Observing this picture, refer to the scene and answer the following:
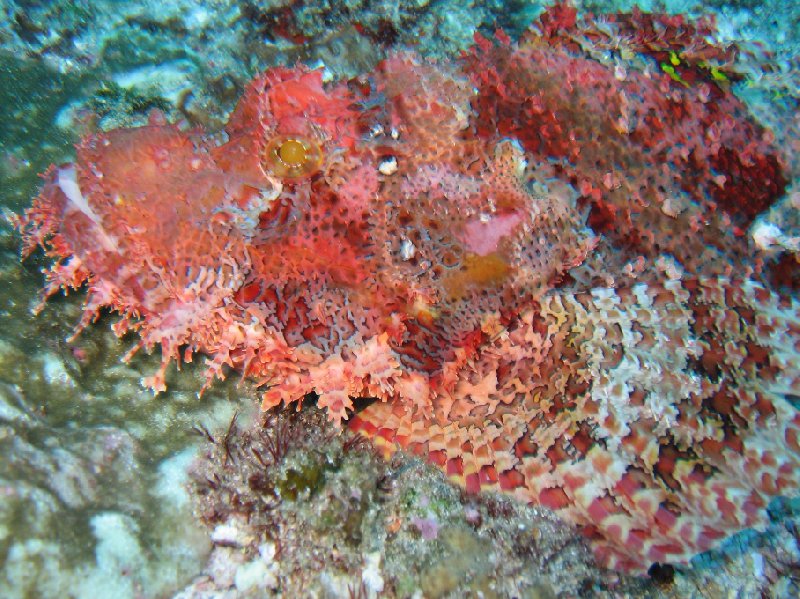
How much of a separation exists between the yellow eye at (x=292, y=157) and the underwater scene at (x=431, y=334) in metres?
0.01

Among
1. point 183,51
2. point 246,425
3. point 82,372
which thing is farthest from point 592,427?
point 183,51

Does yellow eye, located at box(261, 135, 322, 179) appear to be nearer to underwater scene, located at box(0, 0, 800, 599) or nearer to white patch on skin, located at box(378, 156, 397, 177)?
underwater scene, located at box(0, 0, 800, 599)

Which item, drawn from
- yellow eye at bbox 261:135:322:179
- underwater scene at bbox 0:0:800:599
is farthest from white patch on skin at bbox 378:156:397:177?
yellow eye at bbox 261:135:322:179

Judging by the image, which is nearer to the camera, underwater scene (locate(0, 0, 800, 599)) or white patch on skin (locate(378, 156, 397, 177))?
underwater scene (locate(0, 0, 800, 599))

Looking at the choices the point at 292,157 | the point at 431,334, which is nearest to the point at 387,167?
the point at 292,157

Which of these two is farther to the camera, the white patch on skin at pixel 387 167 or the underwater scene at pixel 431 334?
the white patch on skin at pixel 387 167

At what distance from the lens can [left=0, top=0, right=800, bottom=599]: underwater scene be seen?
9.00ft

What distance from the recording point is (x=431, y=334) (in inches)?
119

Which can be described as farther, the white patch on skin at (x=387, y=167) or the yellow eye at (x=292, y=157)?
the white patch on skin at (x=387, y=167)

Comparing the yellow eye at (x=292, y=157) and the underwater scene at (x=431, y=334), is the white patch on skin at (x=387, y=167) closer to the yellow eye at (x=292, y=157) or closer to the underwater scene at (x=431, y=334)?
the underwater scene at (x=431, y=334)

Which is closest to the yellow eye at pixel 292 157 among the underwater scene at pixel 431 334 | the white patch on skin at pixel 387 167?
the underwater scene at pixel 431 334

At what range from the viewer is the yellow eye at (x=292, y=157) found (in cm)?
275

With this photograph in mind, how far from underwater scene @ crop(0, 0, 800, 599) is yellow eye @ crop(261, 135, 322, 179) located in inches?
0.4

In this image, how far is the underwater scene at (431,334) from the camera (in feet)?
9.00
